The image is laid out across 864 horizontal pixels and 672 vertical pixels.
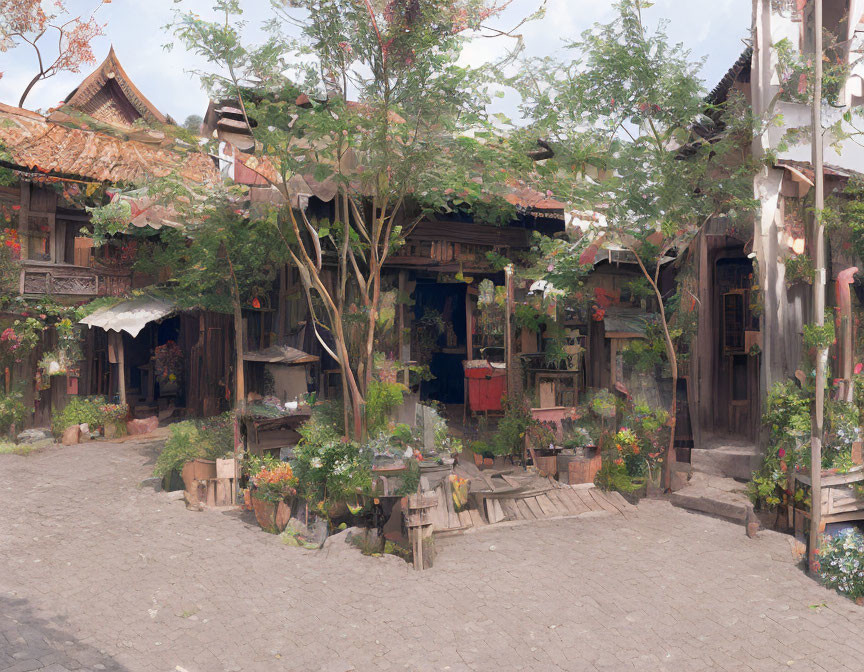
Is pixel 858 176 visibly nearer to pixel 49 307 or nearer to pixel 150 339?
pixel 49 307

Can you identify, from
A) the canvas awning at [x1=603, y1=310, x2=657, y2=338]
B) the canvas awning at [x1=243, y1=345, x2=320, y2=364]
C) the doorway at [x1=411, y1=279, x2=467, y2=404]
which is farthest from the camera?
the doorway at [x1=411, y1=279, x2=467, y2=404]

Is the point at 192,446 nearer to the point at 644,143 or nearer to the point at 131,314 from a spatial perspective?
the point at 131,314

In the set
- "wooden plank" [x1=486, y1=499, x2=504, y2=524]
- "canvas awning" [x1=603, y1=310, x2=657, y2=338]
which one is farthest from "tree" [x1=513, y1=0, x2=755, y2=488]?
"wooden plank" [x1=486, y1=499, x2=504, y2=524]

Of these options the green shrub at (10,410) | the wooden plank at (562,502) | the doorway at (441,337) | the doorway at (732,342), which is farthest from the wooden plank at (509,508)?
the green shrub at (10,410)

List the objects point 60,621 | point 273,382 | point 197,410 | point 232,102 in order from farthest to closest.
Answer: point 197,410 < point 273,382 < point 232,102 < point 60,621

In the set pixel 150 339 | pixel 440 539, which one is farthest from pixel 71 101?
pixel 440 539

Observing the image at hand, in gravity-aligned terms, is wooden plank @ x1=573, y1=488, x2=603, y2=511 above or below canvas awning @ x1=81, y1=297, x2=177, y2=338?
below

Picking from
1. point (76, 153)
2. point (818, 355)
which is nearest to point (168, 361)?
point (76, 153)

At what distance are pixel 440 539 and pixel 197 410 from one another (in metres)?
10.4

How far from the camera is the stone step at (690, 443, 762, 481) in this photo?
11.0 metres

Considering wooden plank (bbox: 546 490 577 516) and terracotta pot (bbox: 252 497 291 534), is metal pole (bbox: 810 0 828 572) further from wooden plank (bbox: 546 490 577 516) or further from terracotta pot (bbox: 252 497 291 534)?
terracotta pot (bbox: 252 497 291 534)

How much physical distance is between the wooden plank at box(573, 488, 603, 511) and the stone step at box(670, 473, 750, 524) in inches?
53.4

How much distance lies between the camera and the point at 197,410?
681 inches

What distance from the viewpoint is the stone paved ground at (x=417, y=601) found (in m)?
6.33
